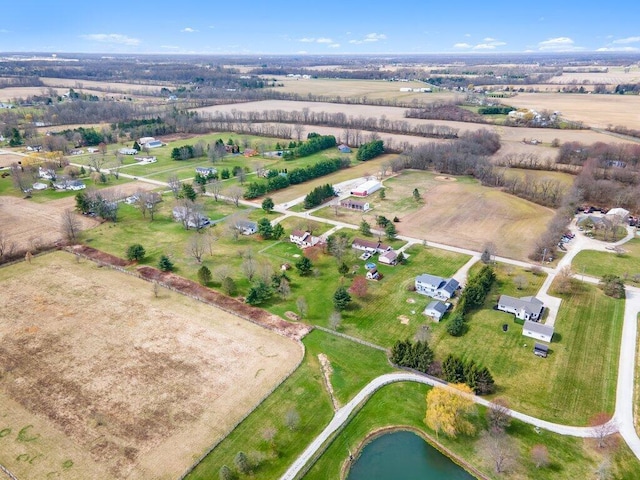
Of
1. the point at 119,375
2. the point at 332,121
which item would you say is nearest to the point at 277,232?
the point at 119,375

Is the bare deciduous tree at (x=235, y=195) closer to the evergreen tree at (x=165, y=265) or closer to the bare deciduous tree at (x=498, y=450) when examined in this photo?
the evergreen tree at (x=165, y=265)

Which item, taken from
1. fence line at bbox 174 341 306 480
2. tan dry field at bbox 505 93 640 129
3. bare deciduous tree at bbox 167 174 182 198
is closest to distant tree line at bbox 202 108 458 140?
tan dry field at bbox 505 93 640 129

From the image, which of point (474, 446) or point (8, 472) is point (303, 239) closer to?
point (474, 446)

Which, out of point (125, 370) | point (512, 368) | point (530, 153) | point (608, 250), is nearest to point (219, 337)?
point (125, 370)

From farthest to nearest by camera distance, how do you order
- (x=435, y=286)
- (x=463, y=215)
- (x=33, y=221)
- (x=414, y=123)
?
(x=414, y=123)
(x=463, y=215)
(x=33, y=221)
(x=435, y=286)

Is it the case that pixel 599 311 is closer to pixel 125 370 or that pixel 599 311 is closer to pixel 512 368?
pixel 512 368

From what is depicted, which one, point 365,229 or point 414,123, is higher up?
point 414,123
